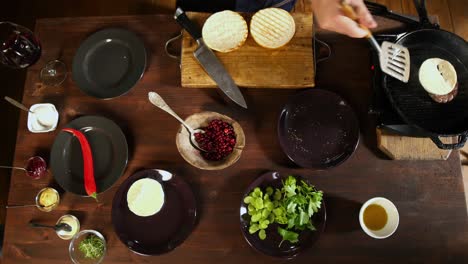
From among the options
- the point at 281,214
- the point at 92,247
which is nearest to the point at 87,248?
the point at 92,247

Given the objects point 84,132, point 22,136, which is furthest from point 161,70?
point 22,136

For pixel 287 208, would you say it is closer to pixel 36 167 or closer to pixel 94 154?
pixel 94 154

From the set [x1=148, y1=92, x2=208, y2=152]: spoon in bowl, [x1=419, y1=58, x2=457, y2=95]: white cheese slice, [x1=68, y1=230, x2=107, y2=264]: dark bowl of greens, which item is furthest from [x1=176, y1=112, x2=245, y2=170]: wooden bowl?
[x1=419, y1=58, x2=457, y2=95]: white cheese slice

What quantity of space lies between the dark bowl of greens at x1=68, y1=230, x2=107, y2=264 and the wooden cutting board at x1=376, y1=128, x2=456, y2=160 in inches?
40.6

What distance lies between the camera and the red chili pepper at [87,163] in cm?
125

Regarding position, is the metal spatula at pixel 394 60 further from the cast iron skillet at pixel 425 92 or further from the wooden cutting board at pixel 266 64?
the wooden cutting board at pixel 266 64

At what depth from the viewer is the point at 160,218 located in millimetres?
1253

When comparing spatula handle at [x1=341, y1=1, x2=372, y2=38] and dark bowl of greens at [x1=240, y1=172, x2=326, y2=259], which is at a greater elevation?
spatula handle at [x1=341, y1=1, x2=372, y2=38]

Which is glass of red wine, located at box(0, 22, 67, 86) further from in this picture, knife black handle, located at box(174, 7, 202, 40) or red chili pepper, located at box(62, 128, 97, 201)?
knife black handle, located at box(174, 7, 202, 40)

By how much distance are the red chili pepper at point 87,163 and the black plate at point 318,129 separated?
687 millimetres

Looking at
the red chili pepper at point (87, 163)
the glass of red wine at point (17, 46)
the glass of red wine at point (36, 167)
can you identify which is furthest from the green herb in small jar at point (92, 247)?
the glass of red wine at point (17, 46)

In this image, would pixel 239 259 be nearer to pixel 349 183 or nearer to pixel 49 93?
pixel 349 183

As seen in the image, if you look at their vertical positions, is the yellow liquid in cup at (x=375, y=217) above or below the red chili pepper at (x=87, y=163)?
above

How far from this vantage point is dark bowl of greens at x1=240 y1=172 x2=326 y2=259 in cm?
112
